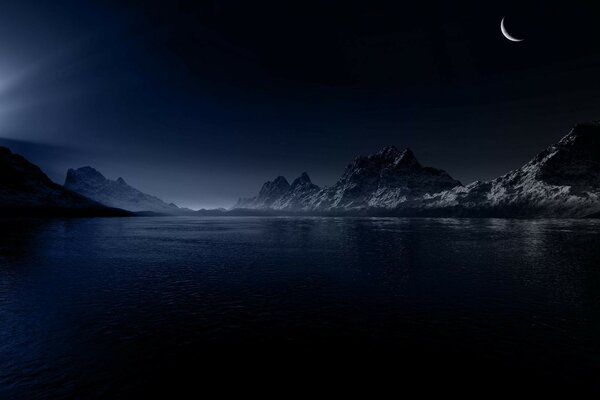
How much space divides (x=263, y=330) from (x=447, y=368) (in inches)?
546

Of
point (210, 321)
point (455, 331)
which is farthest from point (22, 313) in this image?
point (455, 331)

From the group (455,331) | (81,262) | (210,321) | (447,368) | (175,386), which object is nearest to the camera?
(175,386)

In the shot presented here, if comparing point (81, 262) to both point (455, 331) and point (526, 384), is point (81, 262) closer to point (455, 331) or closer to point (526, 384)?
point (455, 331)

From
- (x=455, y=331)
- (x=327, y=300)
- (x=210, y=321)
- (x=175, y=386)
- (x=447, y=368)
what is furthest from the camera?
(x=327, y=300)

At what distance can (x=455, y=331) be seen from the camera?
24.5m

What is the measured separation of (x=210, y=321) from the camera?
2697 centimetres

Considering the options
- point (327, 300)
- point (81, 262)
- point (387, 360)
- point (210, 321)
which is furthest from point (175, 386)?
point (81, 262)

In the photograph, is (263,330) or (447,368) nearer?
(447,368)

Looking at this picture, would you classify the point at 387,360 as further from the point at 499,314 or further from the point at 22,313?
the point at 22,313

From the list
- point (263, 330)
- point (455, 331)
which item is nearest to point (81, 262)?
point (263, 330)

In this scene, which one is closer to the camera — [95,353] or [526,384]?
[526,384]

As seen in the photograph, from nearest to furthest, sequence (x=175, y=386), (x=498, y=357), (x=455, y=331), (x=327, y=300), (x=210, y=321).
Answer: (x=175, y=386), (x=498, y=357), (x=455, y=331), (x=210, y=321), (x=327, y=300)

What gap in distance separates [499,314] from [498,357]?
9799 mm

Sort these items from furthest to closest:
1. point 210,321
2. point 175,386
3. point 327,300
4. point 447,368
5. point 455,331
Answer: point 327,300, point 210,321, point 455,331, point 447,368, point 175,386
